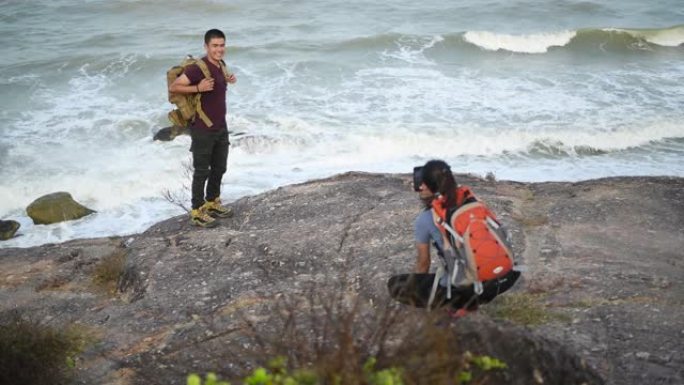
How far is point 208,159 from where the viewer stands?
8125 millimetres

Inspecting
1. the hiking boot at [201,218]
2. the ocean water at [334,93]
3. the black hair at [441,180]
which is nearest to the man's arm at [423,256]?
the black hair at [441,180]

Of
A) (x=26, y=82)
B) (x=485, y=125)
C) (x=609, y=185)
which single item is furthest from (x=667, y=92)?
(x=26, y=82)

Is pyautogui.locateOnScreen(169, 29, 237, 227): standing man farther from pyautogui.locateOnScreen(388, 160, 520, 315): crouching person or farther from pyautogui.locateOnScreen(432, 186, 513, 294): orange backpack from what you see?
pyautogui.locateOnScreen(432, 186, 513, 294): orange backpack

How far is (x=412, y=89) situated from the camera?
1909 cm

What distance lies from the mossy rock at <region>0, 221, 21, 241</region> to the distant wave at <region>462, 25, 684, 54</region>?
667 inches

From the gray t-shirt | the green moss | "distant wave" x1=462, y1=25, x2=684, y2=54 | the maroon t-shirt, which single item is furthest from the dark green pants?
"distant wave" x1=462, y1=25, x2=684, y2=54

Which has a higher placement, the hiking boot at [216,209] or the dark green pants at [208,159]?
the dark green pants at [208,159]

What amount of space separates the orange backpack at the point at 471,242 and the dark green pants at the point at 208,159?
4.10m

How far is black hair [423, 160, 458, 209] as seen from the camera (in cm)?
450

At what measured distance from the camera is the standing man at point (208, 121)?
7500 millimetres

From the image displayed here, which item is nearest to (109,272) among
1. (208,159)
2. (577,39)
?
(208,159)

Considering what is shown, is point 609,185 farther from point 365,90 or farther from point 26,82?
point 26,82

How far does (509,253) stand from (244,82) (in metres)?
16.6

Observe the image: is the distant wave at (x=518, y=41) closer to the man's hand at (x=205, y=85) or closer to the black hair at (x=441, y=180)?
the man's hand at (x=205, y=85)
